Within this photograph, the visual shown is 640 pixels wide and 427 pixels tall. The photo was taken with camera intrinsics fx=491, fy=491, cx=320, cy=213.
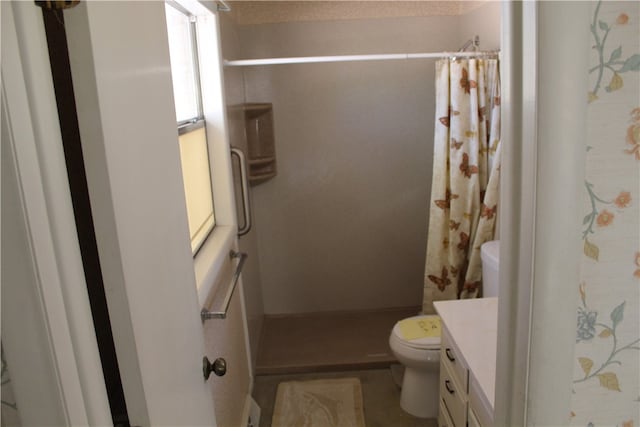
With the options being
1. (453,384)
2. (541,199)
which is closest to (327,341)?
(453,384)

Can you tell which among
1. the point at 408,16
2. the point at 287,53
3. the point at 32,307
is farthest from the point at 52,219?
the point at 408,16

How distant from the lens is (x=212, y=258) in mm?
1762

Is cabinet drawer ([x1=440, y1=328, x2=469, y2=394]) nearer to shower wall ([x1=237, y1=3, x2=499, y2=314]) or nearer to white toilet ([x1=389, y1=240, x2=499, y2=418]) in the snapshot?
white toilet ([x1=389, y1=240, x2=499, y2=418])

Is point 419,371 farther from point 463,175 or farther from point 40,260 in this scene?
point 40,260

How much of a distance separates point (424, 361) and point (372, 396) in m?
0.48

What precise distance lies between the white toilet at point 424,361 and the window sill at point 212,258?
972 millimetres

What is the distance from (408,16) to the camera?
308cm

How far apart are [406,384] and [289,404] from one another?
24.7 inches

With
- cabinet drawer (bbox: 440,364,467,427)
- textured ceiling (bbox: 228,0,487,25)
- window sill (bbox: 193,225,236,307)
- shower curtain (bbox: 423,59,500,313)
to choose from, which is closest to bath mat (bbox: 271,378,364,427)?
cabinet drawer (bbox: 440,364,467,427)

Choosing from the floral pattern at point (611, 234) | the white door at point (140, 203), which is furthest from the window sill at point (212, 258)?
the floral pattern at point (611, 234)

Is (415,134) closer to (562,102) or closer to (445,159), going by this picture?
(445,159)

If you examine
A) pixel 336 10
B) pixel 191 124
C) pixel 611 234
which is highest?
pixel 336 10

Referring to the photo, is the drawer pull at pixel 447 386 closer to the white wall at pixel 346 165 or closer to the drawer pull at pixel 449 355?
the drawer pull at pixel 449 355

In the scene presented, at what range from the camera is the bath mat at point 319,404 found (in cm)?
246
